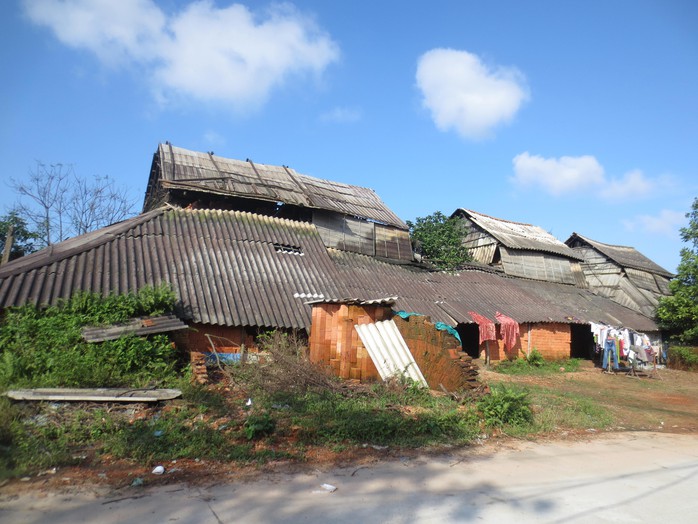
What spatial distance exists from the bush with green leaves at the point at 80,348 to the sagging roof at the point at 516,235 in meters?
19.7

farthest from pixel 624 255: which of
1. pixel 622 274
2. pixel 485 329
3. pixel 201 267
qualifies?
pixel 201 267

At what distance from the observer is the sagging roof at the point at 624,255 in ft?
94.9

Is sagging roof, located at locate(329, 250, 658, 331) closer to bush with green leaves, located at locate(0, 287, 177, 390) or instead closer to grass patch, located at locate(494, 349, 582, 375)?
grass patch, located at locate(494, 349, 582, 375)

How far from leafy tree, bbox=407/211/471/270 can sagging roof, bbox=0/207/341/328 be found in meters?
8.44

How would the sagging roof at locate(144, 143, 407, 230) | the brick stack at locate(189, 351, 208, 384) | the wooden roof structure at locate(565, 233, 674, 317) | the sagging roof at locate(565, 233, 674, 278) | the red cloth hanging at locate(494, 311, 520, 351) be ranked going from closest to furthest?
the brick stack at locate(189, 351, 208, 384), the sagging roof at locate(144, 143, 407, 230), the red cloth hanging at locate(494, 311, 520, 351), the wooden roof structure at locate(565, 233, 674, 317), the sagging roof at locate(565, 233, 674, 278)

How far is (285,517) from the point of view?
408 centimetres

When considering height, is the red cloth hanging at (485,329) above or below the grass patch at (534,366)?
above

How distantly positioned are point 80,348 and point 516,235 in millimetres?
23853

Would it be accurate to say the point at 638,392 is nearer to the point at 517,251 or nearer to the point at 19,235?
the point at 517,251

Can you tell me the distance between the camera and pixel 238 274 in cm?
1312

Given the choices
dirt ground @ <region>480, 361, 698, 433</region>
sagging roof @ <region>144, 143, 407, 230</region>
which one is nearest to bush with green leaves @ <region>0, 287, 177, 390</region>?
sagging roof @ <region>144, 143, 407, 230</region>

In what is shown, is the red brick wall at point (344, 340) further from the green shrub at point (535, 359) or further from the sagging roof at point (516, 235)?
the sagging roof at point (516, 235)

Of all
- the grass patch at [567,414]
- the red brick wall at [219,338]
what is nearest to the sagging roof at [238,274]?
the red brick wall at [219,338]

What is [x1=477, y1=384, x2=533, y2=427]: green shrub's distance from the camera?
7578 mm
